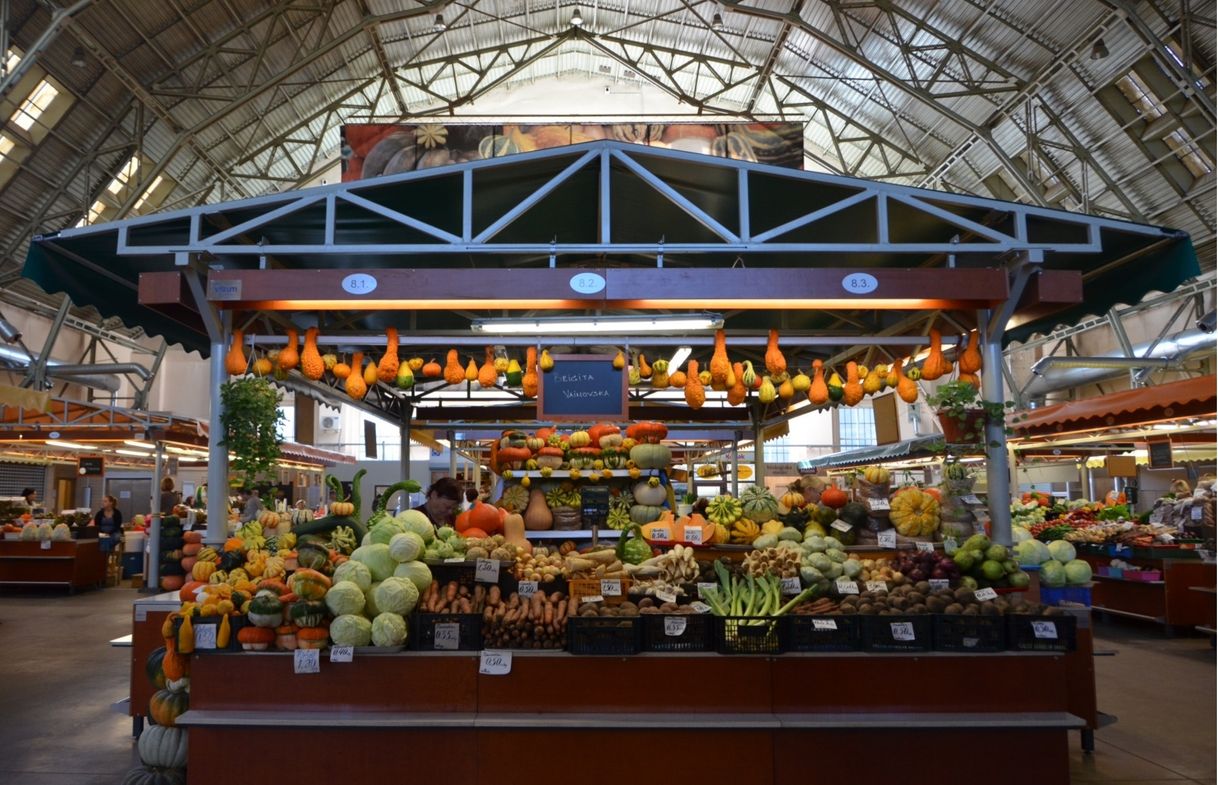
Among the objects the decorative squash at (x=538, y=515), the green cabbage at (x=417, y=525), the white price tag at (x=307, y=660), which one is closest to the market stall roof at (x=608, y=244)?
the green cabbage at (x=417, y=525)

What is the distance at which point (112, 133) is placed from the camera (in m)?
16.3

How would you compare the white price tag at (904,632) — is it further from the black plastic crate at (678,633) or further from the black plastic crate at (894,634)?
the black plastic crate at (678,633)

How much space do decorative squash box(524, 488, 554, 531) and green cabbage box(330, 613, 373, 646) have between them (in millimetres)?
3764

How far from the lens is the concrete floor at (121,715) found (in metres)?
4.98

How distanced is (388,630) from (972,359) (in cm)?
447

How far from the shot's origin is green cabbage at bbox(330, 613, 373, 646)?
4.08 meters

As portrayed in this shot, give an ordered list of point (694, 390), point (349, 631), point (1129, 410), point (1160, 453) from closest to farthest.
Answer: point (349, 631), point (694, 390), point (1129, 410), point (1160, 453)

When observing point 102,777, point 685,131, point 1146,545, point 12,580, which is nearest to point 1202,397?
point 1146,545

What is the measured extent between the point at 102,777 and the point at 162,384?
87.1 ft

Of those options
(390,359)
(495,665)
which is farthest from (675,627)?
(390,359)

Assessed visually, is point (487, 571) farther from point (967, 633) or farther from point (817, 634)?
point (967, 633)

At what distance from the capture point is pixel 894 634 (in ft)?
13.8

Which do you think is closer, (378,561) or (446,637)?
(446,637)

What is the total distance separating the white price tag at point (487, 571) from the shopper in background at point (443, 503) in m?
2.26
